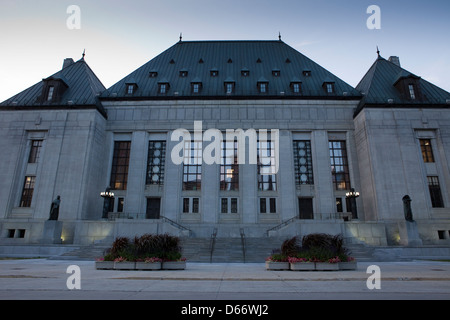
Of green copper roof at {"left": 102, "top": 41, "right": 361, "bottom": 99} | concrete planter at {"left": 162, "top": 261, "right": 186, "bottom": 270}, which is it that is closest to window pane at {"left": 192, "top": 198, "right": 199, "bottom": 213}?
green copper roof at {"left": 102, "top": 41, "right": 361, "bottom": 99}

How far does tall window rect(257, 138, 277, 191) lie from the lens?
33.4m

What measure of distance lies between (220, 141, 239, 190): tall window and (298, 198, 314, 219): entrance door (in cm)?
789

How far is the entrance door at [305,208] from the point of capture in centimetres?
3262

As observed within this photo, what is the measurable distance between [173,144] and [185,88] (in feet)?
27.7

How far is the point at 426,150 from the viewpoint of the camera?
31781mm

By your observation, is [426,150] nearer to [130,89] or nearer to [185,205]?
[185,205]

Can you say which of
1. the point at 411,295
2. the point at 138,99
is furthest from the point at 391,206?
the point at 138,99

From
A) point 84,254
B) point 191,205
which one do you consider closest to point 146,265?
point 84,254

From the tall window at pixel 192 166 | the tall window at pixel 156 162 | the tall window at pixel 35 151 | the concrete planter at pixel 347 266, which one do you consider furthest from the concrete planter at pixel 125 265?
the tall window at pixel 35 151

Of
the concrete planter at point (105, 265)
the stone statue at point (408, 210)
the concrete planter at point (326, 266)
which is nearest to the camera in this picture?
the concrete planter at point (326, 266)

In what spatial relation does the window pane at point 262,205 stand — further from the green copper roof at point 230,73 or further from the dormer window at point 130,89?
the dormer window at point 130,89

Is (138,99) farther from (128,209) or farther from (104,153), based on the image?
(128,209)

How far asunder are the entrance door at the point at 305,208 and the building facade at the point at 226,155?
121mm

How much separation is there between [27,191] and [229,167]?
2340 centimetres
